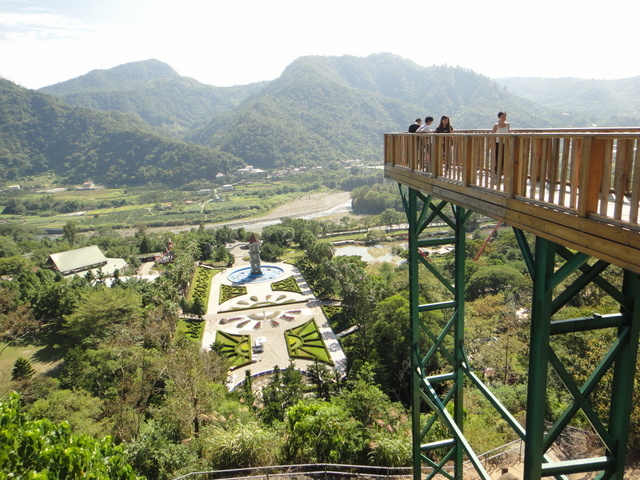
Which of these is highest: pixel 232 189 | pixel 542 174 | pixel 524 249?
pixel 542 174

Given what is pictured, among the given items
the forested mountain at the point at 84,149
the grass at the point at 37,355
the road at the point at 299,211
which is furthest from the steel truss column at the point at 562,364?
the forested mountain at the point at 84,149

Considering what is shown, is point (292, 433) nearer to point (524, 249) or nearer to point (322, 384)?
point (322, 384)

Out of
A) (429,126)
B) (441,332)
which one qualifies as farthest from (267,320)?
(429,126)

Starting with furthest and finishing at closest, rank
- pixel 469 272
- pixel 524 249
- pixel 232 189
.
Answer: pixel 232 189 < pixel 469 272 < pixel 524 249

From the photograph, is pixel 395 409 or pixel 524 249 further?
pixel 395 409

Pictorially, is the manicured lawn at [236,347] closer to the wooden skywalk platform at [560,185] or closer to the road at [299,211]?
the wooden skywalk platform at [560,185]

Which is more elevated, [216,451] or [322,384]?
[216,451]

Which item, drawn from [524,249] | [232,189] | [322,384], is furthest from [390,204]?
[524,249]
